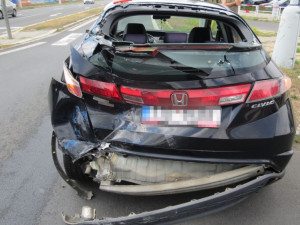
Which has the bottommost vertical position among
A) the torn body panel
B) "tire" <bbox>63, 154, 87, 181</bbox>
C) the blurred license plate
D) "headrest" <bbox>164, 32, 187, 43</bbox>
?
"tire" <bbox>63, 154, 87, 181</bbox>

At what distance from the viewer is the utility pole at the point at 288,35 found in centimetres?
638

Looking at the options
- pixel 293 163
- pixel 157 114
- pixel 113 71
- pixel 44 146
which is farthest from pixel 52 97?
pixel 293 163

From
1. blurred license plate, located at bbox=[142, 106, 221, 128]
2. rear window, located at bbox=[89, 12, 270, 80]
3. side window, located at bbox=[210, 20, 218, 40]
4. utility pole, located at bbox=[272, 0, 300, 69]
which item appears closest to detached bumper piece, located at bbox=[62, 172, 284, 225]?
blurred license plate, located at bbox=[142, 106, 221, 128]

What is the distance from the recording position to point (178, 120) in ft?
6.86

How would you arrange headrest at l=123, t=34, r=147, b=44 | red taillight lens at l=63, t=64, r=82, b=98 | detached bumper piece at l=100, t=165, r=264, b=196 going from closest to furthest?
detached bumper piece at l=100, t=165, r=264, b=196 < red taillight lens at l=63, t=64, r=82, b=98 < headrest at l=123, t=34, r=147, b=44

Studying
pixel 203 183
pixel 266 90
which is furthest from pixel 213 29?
pixel 203 183

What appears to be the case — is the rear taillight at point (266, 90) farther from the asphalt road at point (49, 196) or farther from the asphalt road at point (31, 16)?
the asphalt road at point (31, 16)

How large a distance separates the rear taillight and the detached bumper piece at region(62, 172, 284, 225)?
21.4 inches

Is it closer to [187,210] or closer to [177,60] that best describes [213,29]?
[177,60]

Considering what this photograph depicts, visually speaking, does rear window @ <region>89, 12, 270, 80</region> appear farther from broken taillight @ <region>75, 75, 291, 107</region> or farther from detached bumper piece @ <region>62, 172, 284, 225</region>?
detached bumper piece @ <region>62, 172, 284, 225</region>

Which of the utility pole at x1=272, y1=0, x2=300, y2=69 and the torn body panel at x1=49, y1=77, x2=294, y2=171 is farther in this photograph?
the utility pole at x1=272, y1=0, x2=300, y2=69

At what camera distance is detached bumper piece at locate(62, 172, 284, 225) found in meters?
1.91

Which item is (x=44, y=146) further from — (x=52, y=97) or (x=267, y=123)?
(x=267, y=123)

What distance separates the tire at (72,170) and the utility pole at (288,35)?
5.49m
